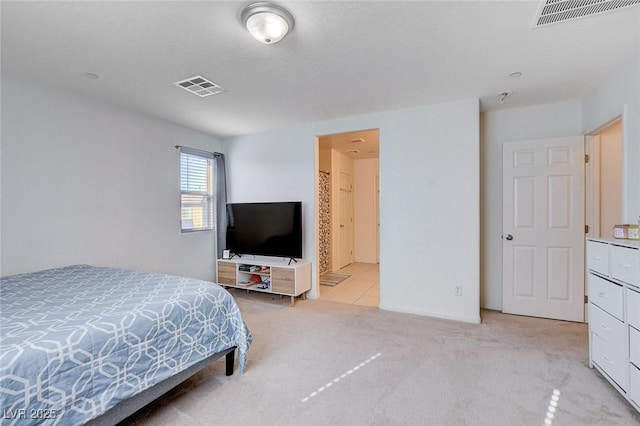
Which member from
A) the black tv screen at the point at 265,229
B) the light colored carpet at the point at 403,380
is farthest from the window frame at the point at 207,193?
the light colored carpet at the point at 403,380

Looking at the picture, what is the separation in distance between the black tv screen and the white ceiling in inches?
56.2

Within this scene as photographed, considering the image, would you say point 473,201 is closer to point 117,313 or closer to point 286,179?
point 286,179

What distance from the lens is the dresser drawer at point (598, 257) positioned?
6.52 feet

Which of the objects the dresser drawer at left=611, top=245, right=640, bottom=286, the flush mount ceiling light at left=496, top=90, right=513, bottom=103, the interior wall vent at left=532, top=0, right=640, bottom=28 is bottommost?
the dresser drawer at left=611, top=245, right=640, bottom=286

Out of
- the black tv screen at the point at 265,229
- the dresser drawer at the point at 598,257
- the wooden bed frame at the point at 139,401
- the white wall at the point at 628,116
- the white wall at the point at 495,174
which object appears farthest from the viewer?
the black tv screen at the point at 265,229

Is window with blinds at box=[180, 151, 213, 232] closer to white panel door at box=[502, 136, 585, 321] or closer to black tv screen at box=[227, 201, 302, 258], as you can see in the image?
black tv screen at box=[227, 201, 302, 258]

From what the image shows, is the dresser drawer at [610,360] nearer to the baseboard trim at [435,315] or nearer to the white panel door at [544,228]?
the baseboard trim at [435,315]

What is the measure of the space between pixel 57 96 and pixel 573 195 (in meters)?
5.38


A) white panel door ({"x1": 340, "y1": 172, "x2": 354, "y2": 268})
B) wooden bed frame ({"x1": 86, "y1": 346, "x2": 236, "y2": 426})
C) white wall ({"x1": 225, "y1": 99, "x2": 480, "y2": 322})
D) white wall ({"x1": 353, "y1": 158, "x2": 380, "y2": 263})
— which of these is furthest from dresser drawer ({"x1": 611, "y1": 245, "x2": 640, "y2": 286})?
white wall ({"x1": 353, "y1": 158, "x2": 380, "y2": 263})

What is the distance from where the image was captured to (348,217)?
6633 millimetres

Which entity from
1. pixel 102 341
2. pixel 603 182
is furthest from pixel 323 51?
pixel 603 182

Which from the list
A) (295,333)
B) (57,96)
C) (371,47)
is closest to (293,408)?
(295,333)

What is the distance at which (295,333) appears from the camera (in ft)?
9.44

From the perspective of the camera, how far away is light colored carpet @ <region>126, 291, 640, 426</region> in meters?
1.71
